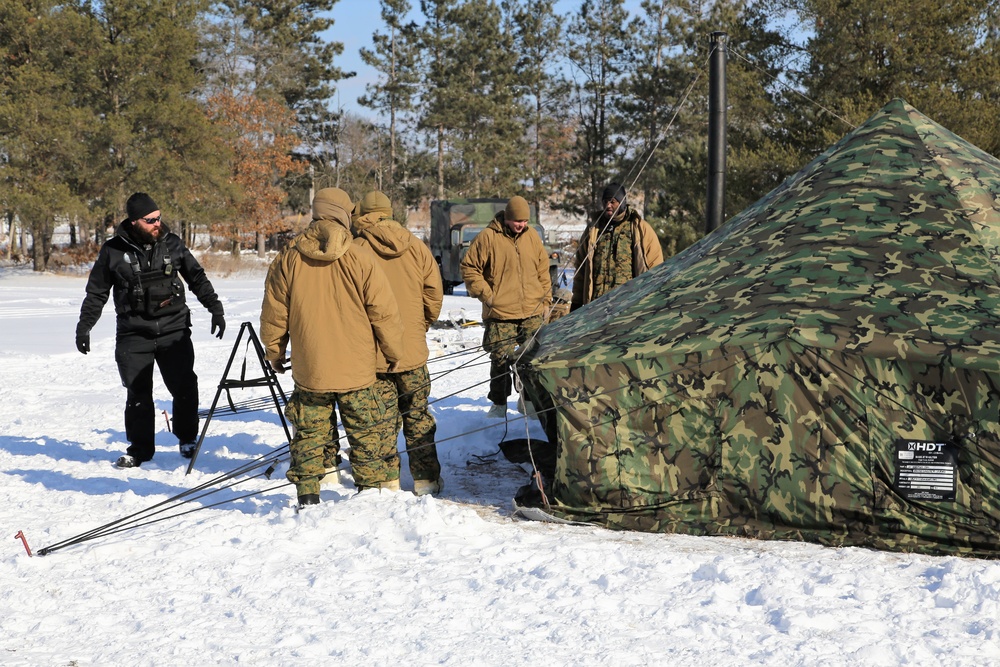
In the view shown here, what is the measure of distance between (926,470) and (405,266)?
3019 mm

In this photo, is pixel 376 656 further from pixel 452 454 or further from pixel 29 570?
pixel 452 454

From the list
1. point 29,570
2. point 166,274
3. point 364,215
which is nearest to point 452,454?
point 364,215

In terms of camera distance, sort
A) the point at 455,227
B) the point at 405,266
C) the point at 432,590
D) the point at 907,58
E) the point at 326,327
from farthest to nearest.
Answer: the point at 455,227 → the point at 907,58 → the point at 405,266 → the point at 326,327 → the point at 432,590

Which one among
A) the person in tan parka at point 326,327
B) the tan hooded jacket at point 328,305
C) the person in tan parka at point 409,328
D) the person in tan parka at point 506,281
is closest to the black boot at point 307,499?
the person in tan parka at point 326,327

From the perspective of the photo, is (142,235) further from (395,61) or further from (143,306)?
(395,61)

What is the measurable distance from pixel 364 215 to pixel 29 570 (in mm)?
2585

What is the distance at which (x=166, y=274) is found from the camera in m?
6.21

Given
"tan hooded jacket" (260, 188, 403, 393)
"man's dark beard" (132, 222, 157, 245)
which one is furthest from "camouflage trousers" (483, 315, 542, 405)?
"man's dark beard" (132, 222, 157, 245)

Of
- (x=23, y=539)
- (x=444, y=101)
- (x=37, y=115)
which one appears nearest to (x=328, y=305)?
(x=23, y=539)

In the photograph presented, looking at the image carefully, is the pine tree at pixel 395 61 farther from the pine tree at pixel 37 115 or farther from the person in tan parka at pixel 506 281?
the person in tan parka at pixel 506 281

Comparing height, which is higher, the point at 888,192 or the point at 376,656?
the point at 888,192

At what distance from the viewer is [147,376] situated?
617 cm

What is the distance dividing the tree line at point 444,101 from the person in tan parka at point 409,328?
1479mm

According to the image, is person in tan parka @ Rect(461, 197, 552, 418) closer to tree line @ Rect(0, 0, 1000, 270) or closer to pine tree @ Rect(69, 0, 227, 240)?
tree line @ Rect(0, 0, 1000, 270)
